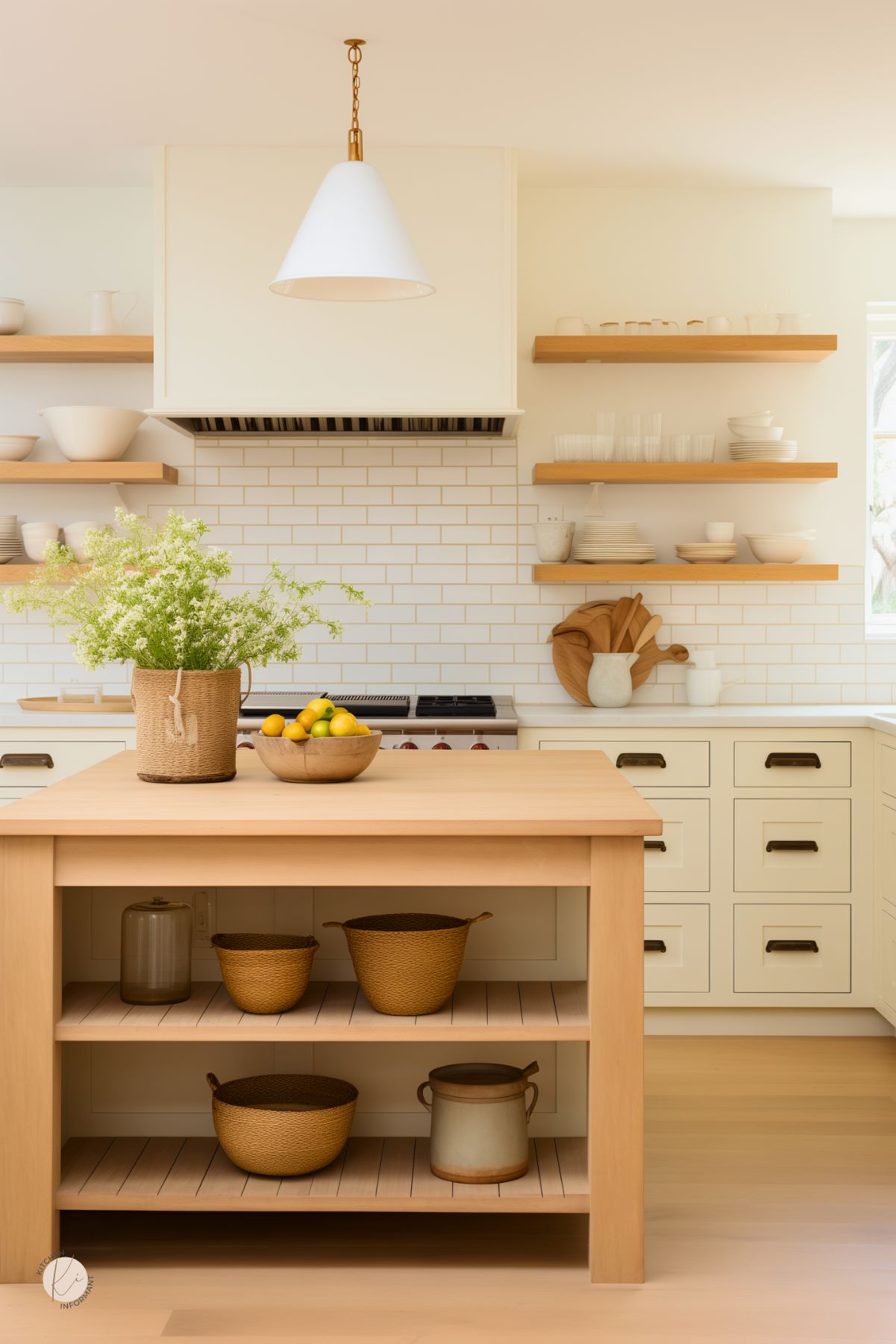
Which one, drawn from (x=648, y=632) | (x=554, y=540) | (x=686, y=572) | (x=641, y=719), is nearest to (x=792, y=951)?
(x=641, y=719)

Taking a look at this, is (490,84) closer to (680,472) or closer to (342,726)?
(680,472)

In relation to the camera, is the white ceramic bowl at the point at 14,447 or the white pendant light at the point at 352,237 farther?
the white ceramic bowl at the point at 14,447

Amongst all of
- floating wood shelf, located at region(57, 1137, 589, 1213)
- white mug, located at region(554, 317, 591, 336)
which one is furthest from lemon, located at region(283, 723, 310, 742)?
white mug, located at region(554, 317, 591, 336)

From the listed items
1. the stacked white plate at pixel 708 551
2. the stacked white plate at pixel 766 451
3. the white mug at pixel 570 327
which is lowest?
the stacked white plate at pixel 708 551

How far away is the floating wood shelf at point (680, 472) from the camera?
4598 millimetres

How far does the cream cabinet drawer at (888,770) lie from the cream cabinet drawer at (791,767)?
11cm

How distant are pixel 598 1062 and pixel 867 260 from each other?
12.0ft

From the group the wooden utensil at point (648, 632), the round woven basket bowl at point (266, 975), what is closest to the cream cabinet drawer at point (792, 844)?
the wooden utensil at point (648, 632)

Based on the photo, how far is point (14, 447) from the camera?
4734 mm

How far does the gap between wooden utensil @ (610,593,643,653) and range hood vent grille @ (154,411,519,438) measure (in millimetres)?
769

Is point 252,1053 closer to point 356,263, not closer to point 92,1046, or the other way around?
point 92,1046

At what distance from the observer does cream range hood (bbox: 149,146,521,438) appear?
14.3ft

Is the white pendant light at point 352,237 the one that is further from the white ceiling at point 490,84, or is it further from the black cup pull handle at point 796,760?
the black cup pull handle at point 796,760

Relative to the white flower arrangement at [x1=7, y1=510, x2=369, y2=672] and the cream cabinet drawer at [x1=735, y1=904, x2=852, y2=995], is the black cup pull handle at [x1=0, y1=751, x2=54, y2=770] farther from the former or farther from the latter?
the cream cabinet drawer at [x1=735, y1=904, x2=852, y2=995]
